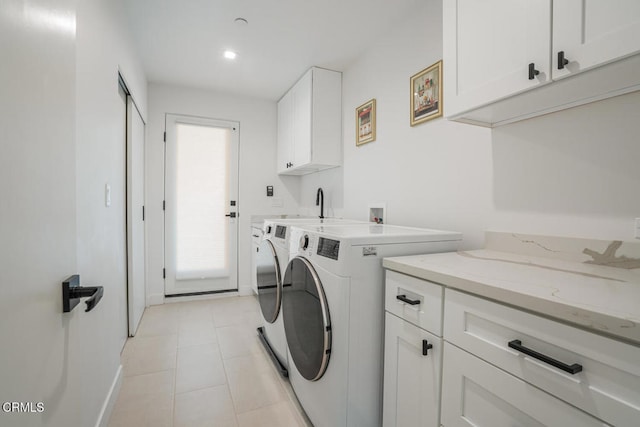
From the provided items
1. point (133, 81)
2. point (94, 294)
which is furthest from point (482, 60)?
point (133, 81)

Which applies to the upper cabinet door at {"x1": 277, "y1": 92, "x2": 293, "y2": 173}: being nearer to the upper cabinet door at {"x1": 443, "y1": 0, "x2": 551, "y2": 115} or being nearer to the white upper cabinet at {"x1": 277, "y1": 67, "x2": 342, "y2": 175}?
the white upper cabinet at {"x1": 277, "y1": 67, "x2": 342, "y2": 175}

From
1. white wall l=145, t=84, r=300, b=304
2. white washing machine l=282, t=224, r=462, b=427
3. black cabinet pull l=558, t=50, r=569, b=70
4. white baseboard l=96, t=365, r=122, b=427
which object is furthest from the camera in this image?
white wall l=145, t=84, r=300, b=304

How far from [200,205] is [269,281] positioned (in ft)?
6.20

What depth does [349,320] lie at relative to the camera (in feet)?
3.96

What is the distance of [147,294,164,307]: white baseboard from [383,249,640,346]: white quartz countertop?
3074mm

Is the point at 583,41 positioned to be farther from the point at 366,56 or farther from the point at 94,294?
the point at 366,56

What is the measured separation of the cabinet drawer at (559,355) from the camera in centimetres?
57

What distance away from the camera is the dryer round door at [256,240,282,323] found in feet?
6.36

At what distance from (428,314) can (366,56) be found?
7.48 ft

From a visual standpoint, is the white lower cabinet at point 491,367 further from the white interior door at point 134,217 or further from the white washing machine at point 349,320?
the white interior door at point 134,217

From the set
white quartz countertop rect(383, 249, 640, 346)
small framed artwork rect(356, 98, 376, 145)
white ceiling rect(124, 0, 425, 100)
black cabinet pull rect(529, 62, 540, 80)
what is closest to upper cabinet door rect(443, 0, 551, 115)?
→ black cabinet pull rect(529, 62, 540, 80)

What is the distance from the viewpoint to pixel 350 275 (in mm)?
1202

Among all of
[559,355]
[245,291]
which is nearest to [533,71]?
[559,355]

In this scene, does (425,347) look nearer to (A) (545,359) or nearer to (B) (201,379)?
(A) (545,359)
